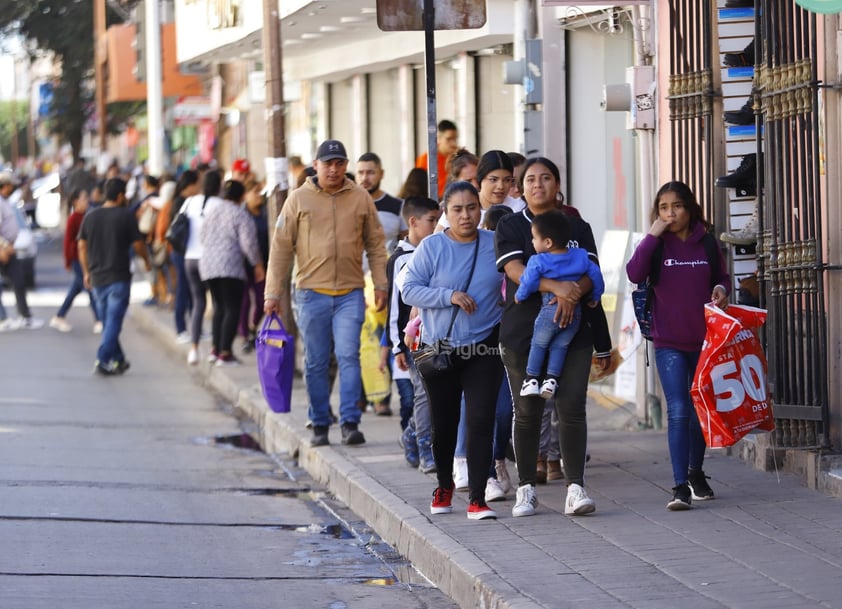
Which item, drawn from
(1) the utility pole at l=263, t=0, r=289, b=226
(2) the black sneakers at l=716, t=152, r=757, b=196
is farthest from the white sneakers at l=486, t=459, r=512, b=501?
(1) the utility pole at l=263, t=0, r=289, b=226

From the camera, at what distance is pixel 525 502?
8.23 meters

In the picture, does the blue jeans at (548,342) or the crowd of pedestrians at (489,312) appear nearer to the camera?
the blue jeans at (548,342)

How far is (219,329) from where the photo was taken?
16.6 meters

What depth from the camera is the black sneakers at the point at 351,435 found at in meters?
11.0

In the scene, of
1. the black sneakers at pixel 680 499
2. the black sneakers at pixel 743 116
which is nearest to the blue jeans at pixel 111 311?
the black sneakers at pixel 743 116

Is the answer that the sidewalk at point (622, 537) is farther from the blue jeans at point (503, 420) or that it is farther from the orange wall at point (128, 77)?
the orange wall at point (128, 77)

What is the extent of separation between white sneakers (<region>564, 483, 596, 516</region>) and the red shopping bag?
2.18 feet

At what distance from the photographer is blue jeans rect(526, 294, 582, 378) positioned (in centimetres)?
791

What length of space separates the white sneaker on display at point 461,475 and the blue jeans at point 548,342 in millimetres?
1265

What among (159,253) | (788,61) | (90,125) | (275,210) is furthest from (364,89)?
(90,125)

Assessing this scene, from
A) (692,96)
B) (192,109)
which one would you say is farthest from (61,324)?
(192,109)

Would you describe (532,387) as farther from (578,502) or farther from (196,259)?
(196,259)

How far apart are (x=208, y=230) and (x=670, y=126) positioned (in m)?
6.33

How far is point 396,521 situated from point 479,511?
0.47m
